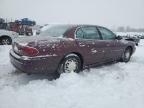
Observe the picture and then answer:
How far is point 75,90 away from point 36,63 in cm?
112

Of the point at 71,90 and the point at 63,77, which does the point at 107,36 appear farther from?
the point at 71,90

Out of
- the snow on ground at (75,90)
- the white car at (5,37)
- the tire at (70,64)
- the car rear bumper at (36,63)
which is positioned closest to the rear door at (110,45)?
the snow on ground at (75,90)

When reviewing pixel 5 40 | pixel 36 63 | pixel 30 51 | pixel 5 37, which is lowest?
pixel 5 40

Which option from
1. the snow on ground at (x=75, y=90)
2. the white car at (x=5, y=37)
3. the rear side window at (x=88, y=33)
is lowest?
the snow on ground at (x=75, y=90)

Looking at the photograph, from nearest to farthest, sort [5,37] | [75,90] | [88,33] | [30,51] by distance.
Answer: [75,90] → [30,51] → [88,33] → [5,37]

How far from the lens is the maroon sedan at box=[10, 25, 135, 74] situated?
4723 millimetres

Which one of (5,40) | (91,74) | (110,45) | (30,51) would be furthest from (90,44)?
(5,40)

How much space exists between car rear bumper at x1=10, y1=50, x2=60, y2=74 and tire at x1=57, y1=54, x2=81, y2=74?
210 mm

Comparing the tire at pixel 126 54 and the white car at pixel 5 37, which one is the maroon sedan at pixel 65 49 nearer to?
the tire at pixel 126 54

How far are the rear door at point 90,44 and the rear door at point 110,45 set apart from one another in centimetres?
26

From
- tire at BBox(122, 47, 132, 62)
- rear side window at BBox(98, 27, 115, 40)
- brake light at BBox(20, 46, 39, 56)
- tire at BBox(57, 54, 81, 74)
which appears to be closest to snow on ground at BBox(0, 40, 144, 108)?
tire at BBox(57, 54, 81, 74)

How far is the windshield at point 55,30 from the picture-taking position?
5523 mm

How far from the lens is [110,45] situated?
6613mm

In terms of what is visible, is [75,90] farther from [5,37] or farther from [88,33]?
[5,37]
